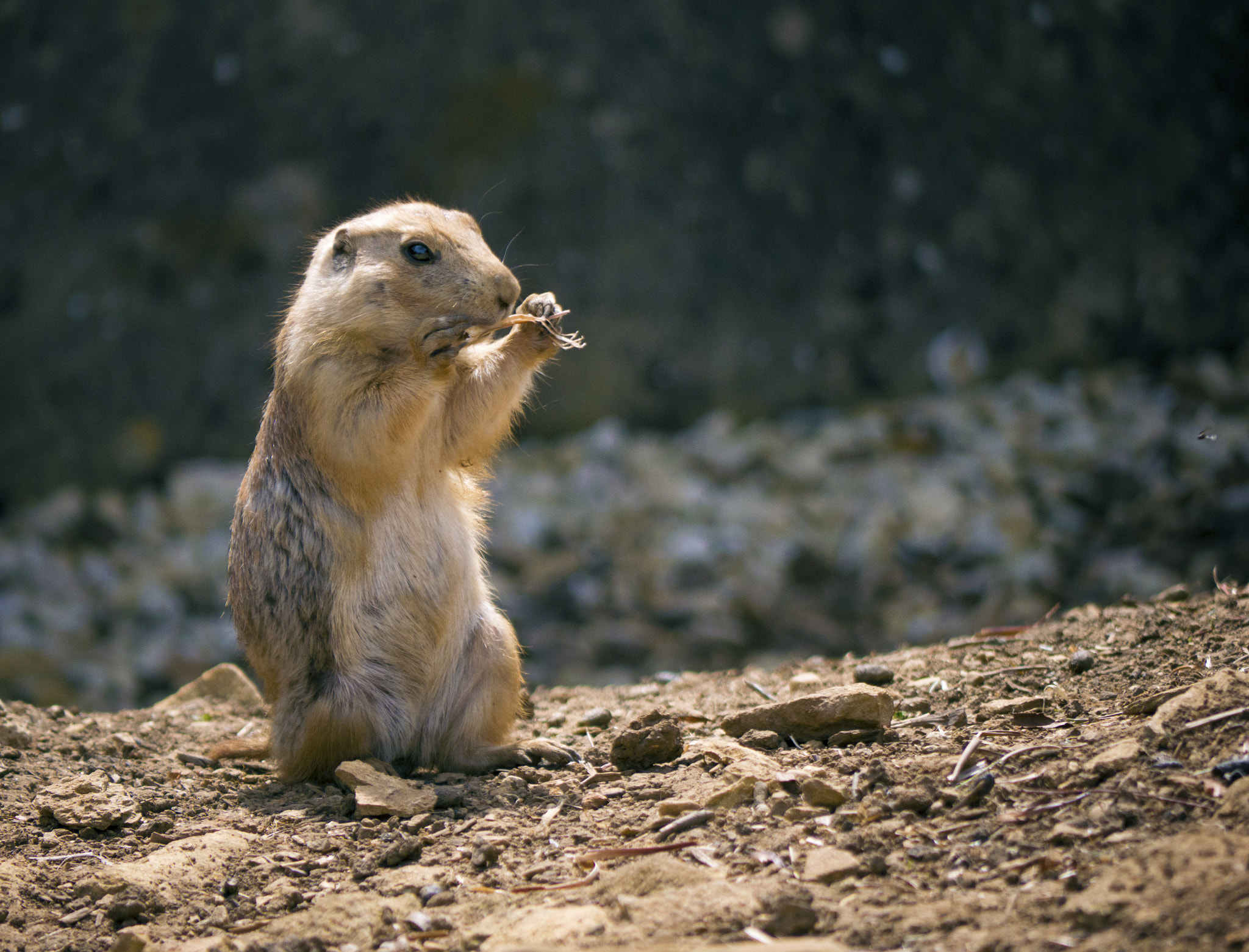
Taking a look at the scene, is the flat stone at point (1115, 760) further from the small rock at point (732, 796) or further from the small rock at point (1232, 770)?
the small rock at point (732, 796)

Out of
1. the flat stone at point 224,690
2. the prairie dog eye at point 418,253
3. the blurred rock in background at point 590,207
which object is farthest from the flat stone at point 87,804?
the blurred rock in background at point 590,207

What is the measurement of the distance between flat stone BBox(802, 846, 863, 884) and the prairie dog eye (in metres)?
2.77

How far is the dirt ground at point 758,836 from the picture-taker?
2381 mm

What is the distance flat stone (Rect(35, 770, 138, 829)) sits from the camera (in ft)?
12.1

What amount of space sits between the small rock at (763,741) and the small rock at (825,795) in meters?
0.56

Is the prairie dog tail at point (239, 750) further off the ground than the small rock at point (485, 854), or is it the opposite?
the prairie dog tail at point (239, 750)

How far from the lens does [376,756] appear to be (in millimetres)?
4195

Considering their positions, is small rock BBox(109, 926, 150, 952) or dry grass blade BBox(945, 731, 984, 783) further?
dry grass blade BBox(945, 731, 984, 783)

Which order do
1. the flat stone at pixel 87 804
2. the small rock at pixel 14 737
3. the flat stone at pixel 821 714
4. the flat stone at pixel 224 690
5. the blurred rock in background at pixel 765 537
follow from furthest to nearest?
the blurred rock in background at pixel 765 537 < the flat stone at pixel 224 690 < the small rock at pixel 14 737 < the flat stone at pixel 87 804 < the flat stone at pixel 821 714

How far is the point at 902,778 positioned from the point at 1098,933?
0.97m

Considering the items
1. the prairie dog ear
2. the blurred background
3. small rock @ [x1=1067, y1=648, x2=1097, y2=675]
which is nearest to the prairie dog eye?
the prairie dog ear

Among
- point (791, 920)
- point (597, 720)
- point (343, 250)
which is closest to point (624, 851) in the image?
point (791, 920)

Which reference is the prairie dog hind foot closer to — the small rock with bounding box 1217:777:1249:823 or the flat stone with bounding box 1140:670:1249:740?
the flat stone with bounding box 1140:670:1249:740

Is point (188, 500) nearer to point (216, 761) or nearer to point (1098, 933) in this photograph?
point (216, 761)
